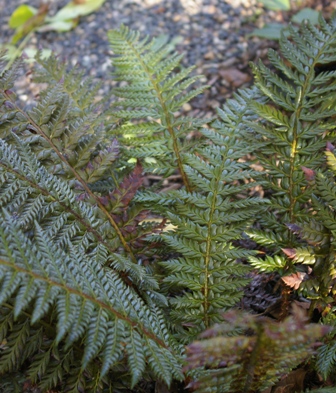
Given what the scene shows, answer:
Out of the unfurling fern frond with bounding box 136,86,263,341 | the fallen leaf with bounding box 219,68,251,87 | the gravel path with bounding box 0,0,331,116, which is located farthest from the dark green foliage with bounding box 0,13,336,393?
the gravel path with bounding box 0,0,331,116

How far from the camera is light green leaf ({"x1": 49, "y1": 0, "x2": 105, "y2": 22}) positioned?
3154 mm

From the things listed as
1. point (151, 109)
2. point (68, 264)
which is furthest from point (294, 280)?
point (151, 109)

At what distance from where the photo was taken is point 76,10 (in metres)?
3.18

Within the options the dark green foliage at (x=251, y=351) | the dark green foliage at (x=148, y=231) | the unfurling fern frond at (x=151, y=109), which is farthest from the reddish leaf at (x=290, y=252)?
the unfurling fern frond at (x=151, y=109)

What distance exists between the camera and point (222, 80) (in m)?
2.68

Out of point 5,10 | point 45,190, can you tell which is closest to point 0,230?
point 45,190

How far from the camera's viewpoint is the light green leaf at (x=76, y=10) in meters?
3.15

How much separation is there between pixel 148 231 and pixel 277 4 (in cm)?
198

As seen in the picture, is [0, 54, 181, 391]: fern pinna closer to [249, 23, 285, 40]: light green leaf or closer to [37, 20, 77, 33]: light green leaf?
[249, 23, 285, 40]: light green leaf

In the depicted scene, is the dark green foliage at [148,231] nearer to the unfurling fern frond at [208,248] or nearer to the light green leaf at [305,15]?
the unfurling fern frond at [208,248]

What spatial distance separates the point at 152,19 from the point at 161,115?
1.70 metres

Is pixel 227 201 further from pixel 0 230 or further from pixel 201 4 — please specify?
pixel 201 4

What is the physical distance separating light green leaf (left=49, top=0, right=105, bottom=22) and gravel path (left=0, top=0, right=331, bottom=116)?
0.18ft

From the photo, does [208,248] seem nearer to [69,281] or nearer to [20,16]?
[69,281]
